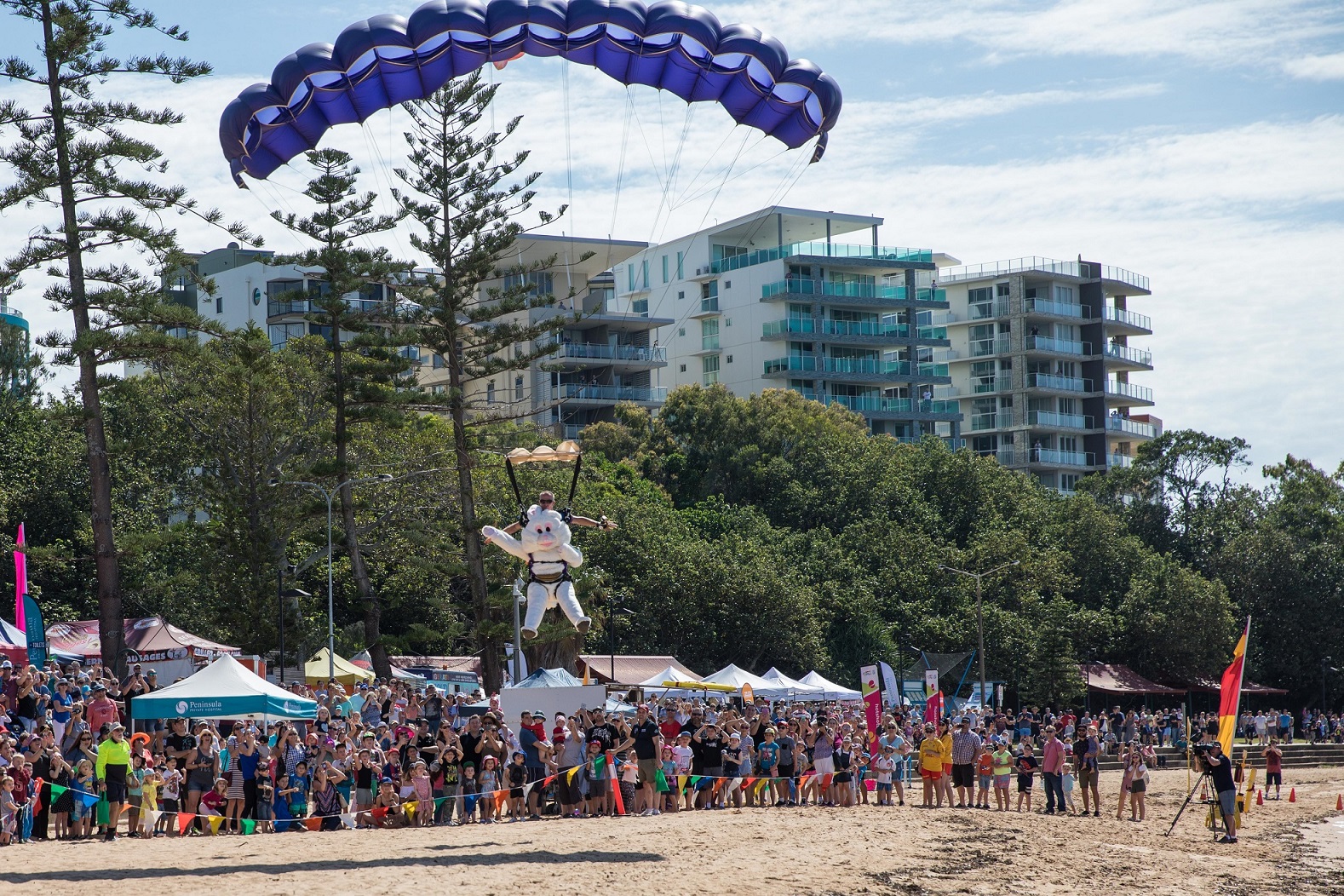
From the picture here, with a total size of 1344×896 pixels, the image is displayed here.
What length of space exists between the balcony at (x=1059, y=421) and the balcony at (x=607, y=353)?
2456cm

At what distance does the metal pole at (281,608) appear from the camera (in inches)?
1244

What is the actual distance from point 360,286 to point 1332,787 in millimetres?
26121

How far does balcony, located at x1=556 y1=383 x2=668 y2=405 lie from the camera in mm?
70062

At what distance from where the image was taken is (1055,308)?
281 feet

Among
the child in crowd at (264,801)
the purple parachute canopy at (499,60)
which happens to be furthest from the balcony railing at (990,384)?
the child in crowd at (264,801)

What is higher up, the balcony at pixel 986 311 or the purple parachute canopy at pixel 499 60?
the balcony at pixel 986 311

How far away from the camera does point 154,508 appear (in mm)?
44906

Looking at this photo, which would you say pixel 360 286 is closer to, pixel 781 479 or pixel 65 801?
pixel 65 801

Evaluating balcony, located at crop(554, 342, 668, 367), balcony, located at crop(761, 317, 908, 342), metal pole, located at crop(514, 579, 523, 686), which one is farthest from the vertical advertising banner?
balcony, located at crop(761, 317, 908, 342)

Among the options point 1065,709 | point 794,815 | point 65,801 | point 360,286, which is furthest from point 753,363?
point 65,801

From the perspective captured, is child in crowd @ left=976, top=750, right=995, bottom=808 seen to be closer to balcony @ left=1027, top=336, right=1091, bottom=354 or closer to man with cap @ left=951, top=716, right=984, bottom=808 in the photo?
man with cap @ left=951, top=716, right=984, bottom=808

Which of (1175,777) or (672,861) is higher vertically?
(672,861)

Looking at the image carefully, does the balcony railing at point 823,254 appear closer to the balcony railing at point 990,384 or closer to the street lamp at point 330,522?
the balcony railing at point 990,384

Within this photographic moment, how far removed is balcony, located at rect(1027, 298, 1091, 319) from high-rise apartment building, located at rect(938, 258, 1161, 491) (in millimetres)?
50
